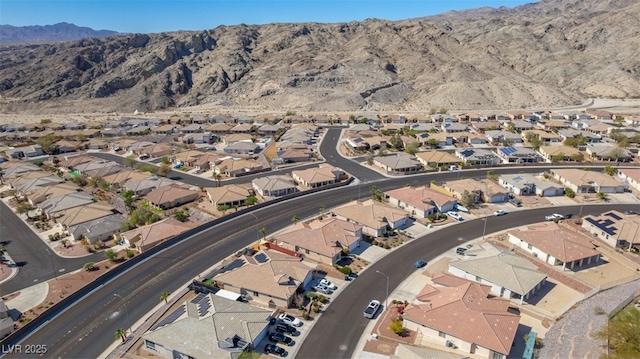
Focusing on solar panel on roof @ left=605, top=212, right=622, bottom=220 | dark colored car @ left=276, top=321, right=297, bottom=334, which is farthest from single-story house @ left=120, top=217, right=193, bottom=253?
solar panel on roof @ left=605, top=212, right=622, bottom=220

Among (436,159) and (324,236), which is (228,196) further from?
(436,159)

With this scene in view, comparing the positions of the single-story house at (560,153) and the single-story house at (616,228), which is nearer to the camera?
the single-story house at (616,228)

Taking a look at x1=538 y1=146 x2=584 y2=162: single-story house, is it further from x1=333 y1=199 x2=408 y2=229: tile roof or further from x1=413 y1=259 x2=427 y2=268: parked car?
x1=413 y1=259 x2=427 y2=268: parked car

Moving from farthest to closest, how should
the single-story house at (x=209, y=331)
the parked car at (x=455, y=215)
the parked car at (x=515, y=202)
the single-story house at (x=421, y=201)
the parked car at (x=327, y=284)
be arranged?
the parked car at (x=515, y=202), the single-story house at (x=421, y=201), the parked car at (x=455, y=215), the parked car at (x=327, y=284), the single-story house at (x=209, y=331)

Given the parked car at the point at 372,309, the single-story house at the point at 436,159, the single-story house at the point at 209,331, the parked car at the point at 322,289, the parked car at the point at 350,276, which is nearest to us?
the single-story house at the point at 209,331

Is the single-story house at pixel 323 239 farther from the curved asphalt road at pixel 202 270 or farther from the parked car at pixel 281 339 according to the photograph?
the parked car at pixel 281 339

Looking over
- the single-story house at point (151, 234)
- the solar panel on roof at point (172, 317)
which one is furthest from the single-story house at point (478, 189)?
the solar panel on roof at point (172, 317)
